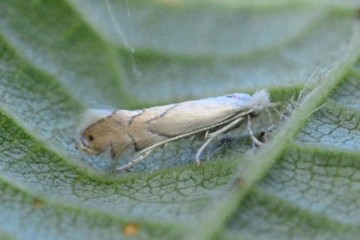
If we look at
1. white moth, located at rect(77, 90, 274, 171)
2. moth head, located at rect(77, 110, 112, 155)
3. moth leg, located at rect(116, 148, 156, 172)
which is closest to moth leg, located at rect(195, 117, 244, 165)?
white moth, located at rect(77, 90, 274, 171)

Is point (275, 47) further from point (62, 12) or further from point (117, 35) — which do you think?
point (62, 12)

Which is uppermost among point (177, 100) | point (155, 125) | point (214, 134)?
point (177, 100)

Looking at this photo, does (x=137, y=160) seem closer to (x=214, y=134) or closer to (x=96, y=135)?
(x=96, y=135)

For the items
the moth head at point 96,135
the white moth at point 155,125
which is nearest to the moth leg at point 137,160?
the white moth at point 155,125

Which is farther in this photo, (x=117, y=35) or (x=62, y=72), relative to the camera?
(x=117, y=35)

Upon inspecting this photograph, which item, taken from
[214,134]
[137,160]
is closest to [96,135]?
[137,160]

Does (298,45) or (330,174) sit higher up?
(298,45)

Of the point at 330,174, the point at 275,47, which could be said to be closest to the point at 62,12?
the point at 275,47
